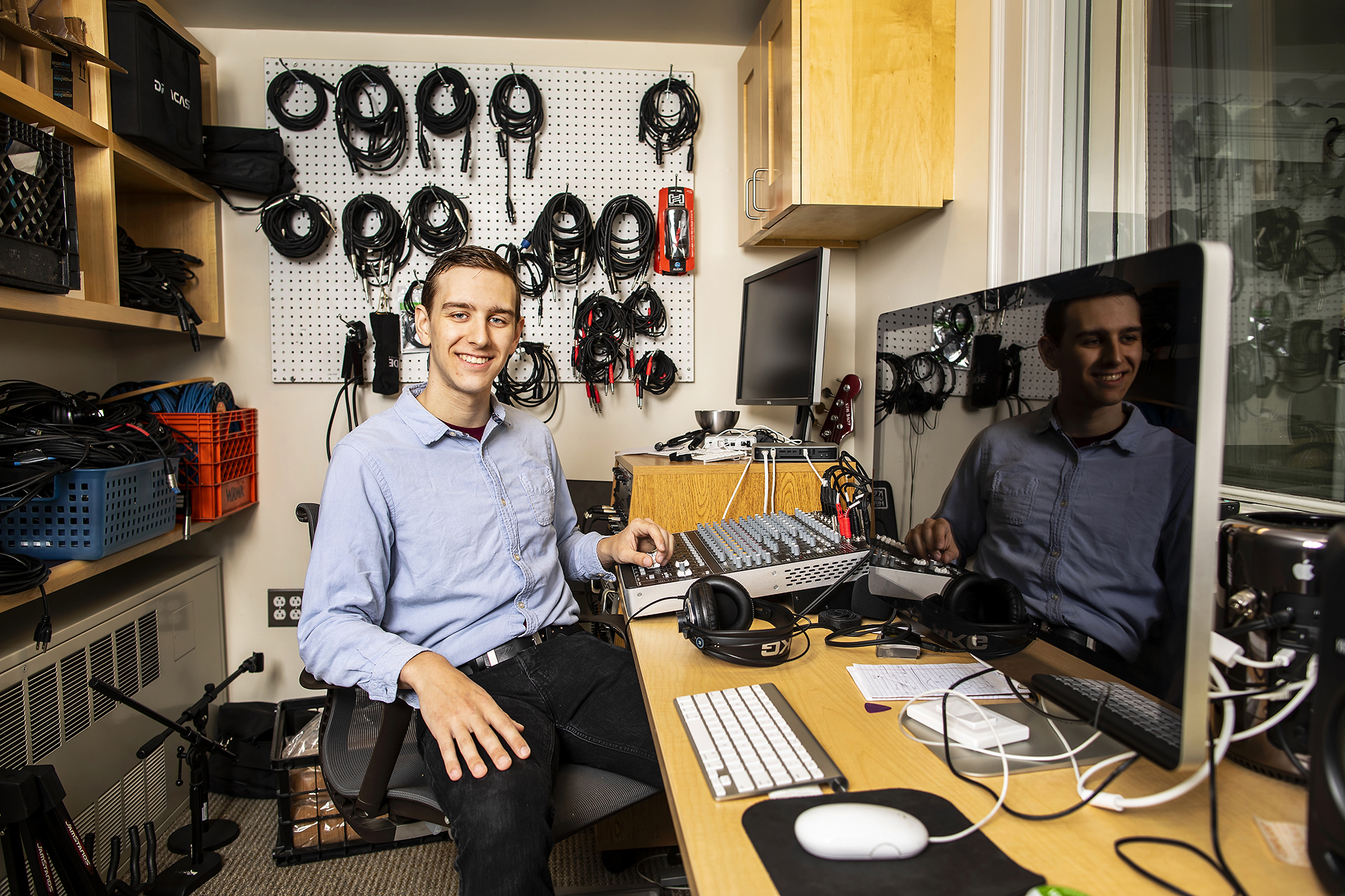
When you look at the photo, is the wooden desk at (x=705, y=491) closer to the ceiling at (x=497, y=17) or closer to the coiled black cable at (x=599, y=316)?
the coiled black cable at (x=599, y=316)

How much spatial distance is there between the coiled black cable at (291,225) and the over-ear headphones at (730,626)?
203 centimetres

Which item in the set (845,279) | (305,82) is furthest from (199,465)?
(845,279)

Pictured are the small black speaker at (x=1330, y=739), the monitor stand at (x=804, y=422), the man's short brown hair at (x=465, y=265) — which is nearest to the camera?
the small black speaker at (x=1330, y=739)

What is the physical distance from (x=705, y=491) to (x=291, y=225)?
1829 millimetres

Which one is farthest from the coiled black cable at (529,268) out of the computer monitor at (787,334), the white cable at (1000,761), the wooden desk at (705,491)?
the white cable at (1000,761)

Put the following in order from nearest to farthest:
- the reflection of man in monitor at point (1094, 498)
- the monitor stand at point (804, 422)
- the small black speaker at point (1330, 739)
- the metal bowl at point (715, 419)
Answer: the small black speaker at point (1330, 739) → the reflection of man in monitor at point (1094, 498) → the monitor stand at point (804, 422) → the metal bowl at point (715, 419)

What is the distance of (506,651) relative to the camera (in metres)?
1.40

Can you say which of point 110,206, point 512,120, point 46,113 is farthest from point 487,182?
point 46,113

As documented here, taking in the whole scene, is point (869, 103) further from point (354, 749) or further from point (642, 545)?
point (354, 749)

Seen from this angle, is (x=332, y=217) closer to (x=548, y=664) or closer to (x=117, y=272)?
(x=117, y=272)

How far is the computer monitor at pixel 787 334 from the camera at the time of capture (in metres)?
1.80

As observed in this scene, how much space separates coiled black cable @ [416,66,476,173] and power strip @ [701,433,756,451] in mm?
1393

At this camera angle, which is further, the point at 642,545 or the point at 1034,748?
the point at 642,545

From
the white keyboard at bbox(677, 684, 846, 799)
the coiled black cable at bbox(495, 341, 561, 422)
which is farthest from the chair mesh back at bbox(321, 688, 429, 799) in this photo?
the coiled black cable at bbox(495, 341, 561, 422)
